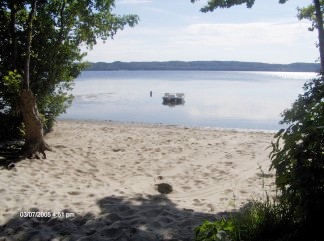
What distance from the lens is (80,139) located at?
1481 cm

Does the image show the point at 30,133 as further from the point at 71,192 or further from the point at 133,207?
the point at 133,207

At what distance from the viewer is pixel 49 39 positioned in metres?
12.5

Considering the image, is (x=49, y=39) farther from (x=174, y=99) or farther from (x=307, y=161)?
(x=174, y=99)

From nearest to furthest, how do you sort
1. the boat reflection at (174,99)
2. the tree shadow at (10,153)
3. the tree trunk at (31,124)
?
1. the tree shadow at (10,153)
2. the tree trunk at (31,124)
3. the boat reflection at (174,99)

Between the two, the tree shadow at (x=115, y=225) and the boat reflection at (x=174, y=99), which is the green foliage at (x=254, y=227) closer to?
the tree shadow at (x=115, y=225)

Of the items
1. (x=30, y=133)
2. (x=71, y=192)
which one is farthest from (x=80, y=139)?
(x=71, y=192)

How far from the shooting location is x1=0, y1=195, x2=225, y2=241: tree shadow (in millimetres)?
4859

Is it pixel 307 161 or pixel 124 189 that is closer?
pixel 307 161

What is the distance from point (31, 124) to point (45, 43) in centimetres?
363

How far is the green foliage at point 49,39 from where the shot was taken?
1159cm

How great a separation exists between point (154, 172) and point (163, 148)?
3958 mm

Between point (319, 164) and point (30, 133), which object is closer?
point (319, 164)
